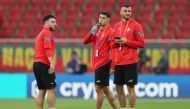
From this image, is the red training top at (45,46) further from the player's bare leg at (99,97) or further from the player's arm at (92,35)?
the player's bare leg at (99,97)

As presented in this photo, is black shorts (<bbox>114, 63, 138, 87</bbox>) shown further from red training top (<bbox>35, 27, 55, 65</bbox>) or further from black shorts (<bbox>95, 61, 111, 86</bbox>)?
red training top (<bbox>35, 27, 55, 65</bbox>)

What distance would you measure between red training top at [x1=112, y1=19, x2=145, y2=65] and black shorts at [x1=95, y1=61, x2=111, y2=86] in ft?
1.03

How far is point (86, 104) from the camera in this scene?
1953cm

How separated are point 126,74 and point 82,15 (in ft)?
48.1

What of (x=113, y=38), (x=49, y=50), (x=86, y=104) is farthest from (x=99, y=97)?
(x=86, y=104)

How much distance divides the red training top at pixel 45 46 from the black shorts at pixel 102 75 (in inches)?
45.7

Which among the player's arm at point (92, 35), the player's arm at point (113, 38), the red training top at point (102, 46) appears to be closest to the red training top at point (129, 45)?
the player's arm at point (113, 38)

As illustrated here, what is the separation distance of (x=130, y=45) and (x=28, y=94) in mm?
8490

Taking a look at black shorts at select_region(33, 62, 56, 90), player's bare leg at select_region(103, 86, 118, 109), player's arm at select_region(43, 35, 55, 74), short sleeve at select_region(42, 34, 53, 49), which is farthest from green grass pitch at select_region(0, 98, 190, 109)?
short sleeve at select_region(42, 34, 53, 49)

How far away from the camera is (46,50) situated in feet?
48.0

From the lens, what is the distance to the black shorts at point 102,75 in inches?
599

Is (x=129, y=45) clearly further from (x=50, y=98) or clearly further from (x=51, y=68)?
(x=50, y=98)

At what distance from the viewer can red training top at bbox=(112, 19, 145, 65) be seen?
15008 mm

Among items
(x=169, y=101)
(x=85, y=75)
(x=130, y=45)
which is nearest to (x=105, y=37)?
(x=130, y=45)
